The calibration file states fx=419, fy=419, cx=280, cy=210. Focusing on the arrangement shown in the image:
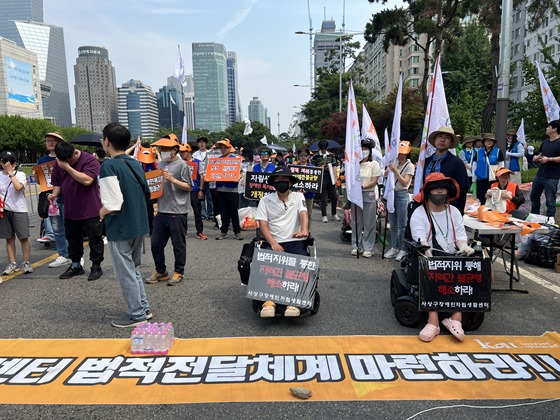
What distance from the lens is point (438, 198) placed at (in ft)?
13.8

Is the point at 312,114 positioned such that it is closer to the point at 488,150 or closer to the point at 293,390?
the point at 488,150

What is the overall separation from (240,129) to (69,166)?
8509cm

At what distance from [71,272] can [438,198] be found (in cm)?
494

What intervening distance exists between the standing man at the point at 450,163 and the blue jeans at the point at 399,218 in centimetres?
180

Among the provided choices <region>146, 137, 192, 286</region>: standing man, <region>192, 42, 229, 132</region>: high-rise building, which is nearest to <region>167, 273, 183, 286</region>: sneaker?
<region>146, 137, 192, 286</region>: standing man

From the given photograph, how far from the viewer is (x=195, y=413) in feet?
8.97

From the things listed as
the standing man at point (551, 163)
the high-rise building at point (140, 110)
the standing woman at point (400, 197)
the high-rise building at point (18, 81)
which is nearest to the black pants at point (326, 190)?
the standing woman at point (400, 197)

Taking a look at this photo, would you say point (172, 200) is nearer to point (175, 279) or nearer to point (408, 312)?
point (175, 279)

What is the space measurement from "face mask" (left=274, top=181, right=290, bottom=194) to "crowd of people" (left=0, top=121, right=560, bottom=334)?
0.01 metres

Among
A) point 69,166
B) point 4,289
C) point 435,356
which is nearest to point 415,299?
point 435,356

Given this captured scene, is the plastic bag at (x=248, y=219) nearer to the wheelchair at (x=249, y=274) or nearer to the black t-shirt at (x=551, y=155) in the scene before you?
the wheelchair at (x=249, y=274)

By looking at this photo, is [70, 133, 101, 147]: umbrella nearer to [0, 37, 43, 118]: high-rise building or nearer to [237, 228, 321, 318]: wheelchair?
[237, 228, 321, 318]: wheelchair

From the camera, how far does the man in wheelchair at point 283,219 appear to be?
4.71 meters

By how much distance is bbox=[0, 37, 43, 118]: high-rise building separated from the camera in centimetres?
8481
